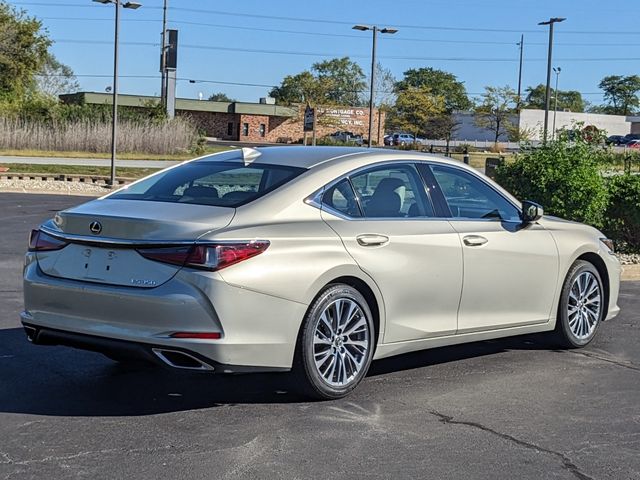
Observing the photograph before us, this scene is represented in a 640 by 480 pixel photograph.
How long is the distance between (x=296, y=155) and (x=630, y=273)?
7.33 m

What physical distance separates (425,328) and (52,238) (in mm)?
2554

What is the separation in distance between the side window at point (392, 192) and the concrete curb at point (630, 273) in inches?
254

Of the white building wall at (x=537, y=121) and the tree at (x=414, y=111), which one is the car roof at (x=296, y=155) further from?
the white building wall at (x=537, y=121)

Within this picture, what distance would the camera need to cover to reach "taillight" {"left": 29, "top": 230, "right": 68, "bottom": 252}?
5.57 meters

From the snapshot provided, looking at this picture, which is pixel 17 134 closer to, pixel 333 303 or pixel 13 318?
pixel 13 318

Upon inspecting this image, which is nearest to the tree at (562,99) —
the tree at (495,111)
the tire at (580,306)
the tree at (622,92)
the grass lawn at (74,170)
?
the tree at (622,92)

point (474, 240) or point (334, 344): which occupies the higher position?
point (474, 240)

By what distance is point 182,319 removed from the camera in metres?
5.08

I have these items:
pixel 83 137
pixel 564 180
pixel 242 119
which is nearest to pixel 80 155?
pixel 83 137

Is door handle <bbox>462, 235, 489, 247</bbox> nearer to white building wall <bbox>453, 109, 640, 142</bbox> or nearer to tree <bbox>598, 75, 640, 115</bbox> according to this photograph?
white building wall <bbox>453, 109, 640, 142</bbox>

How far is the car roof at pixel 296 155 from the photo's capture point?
6176mm

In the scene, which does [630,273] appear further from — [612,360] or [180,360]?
[180,360]

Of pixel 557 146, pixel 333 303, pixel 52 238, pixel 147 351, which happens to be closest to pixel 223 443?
pixel 147 351

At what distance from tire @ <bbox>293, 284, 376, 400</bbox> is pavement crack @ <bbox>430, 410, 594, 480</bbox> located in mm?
588
